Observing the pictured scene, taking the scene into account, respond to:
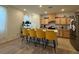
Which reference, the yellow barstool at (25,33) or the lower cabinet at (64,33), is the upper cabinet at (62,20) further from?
the yellow barstool at (25,33)

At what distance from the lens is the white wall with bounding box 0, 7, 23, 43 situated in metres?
4.09

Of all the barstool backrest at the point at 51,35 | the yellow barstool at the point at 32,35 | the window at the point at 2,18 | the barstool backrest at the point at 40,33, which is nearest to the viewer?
the window at the point at 2,18

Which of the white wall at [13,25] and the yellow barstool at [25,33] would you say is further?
the yellow barstool at [25,33]

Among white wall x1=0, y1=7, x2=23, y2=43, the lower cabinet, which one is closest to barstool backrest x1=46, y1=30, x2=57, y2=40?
the lower cabinet

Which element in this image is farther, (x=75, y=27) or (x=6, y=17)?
(x=6, y=17)

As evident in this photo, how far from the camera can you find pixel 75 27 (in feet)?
12.9

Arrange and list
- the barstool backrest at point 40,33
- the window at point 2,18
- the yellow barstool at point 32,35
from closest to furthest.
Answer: the window at point 2,18 → the barstool backrest at point 40,33 → the yellow barstool at point 32,35

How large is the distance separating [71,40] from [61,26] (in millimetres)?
665

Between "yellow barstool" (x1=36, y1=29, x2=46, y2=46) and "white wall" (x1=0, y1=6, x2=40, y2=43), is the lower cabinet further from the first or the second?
"white wall" (x1=0, y1=6, x2=40, y2=43)

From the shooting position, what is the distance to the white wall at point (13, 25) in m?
4.09

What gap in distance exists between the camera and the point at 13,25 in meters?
4.34

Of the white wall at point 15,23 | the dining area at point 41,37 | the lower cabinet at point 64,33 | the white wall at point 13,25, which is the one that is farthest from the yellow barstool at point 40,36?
the white wall at point 13,25

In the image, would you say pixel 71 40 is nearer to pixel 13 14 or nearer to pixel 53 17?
pixel 53 17
